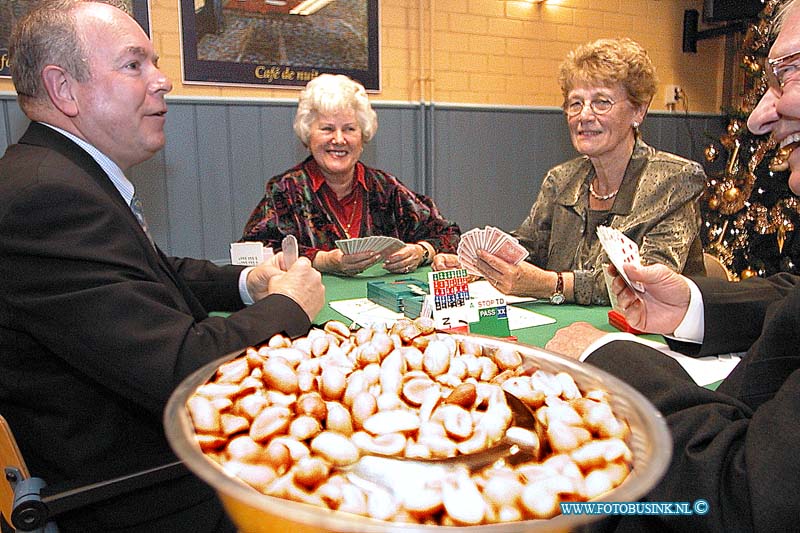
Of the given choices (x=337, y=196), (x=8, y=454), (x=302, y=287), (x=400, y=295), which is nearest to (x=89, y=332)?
(x=8, y=454)

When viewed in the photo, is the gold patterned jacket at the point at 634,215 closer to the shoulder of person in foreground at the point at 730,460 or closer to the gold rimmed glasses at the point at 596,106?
the gold rimmed glasses at the point at 596,106

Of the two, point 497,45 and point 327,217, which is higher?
point 497,45

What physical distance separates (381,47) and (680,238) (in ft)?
9.83

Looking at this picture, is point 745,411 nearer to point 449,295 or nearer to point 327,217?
point 449,295

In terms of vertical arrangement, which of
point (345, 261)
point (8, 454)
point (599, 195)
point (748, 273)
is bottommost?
point (748, 273)

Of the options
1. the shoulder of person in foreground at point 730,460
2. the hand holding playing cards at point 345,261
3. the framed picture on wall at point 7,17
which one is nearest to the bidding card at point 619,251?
the shoulder of person in foreground at point 730,460

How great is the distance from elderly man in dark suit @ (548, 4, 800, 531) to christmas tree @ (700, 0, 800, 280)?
3.59m

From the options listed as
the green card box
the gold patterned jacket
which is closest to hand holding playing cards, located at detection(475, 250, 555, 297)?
the gold patterned jacket

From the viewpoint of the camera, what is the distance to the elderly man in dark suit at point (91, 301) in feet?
3.40

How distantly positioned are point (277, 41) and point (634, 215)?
111 inches

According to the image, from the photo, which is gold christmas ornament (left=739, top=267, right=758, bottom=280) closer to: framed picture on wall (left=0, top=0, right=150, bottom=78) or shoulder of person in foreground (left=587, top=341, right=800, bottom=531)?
shoulder of person in foreground (left=587, top=341, right=800, bottom=531)

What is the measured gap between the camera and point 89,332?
3.37 ft

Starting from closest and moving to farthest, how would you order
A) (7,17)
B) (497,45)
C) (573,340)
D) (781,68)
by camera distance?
(781,68) < (573,340) < (7,17) < (497,45)

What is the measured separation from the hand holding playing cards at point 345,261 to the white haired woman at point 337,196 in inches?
13.3
